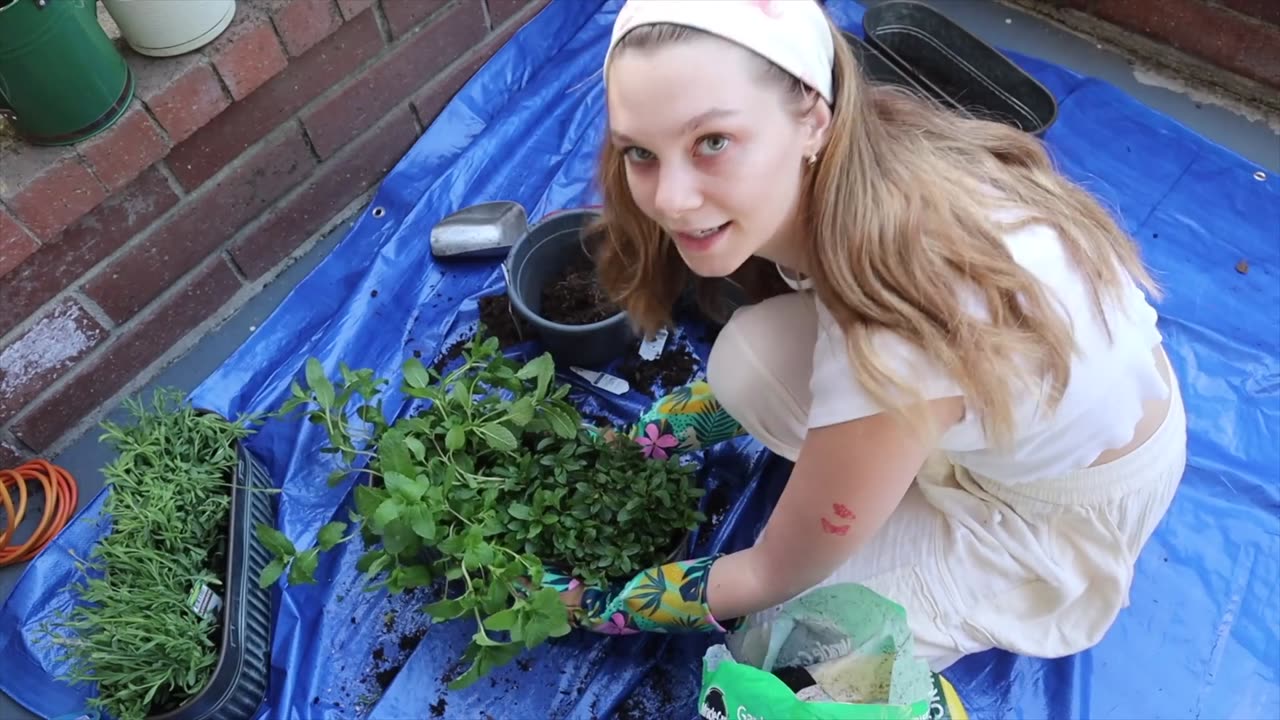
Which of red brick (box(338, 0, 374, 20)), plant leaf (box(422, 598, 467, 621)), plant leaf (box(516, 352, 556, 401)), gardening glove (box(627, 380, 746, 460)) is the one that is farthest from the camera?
red brick (box(338, 0, 374, 20))

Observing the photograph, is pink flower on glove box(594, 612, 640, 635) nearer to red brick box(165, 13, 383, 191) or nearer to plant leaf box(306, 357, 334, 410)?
plant leaf box(306, 357, 334, 410)

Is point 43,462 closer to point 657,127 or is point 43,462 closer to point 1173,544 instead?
point 657,127

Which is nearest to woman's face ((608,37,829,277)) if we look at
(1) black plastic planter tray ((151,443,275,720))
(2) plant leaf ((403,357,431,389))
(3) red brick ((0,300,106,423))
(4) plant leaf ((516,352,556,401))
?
(4) plant leaf ((516,352,556,401))

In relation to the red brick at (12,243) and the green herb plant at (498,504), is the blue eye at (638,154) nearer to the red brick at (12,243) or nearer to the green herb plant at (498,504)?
the green herb plant at (498,504)

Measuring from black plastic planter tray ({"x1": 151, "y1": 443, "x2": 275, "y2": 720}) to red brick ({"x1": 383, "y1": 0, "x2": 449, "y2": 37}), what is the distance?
0.86 m

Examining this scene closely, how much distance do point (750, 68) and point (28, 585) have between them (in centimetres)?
130

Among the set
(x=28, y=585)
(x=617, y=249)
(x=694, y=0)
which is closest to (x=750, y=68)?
(x=694, y=0)

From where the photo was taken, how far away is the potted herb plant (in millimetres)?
1105

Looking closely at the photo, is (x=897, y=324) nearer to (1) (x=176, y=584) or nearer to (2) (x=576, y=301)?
(2) (x=576, y=301)

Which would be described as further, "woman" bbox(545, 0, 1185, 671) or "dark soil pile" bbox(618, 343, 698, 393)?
"dark soil pile" bbox(618, 343, 698, 393)

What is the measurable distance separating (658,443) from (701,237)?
525mm

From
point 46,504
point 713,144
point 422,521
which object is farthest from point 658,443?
point 46,504

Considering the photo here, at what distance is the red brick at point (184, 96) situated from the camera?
1.35 meters

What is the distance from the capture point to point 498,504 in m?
1.19
